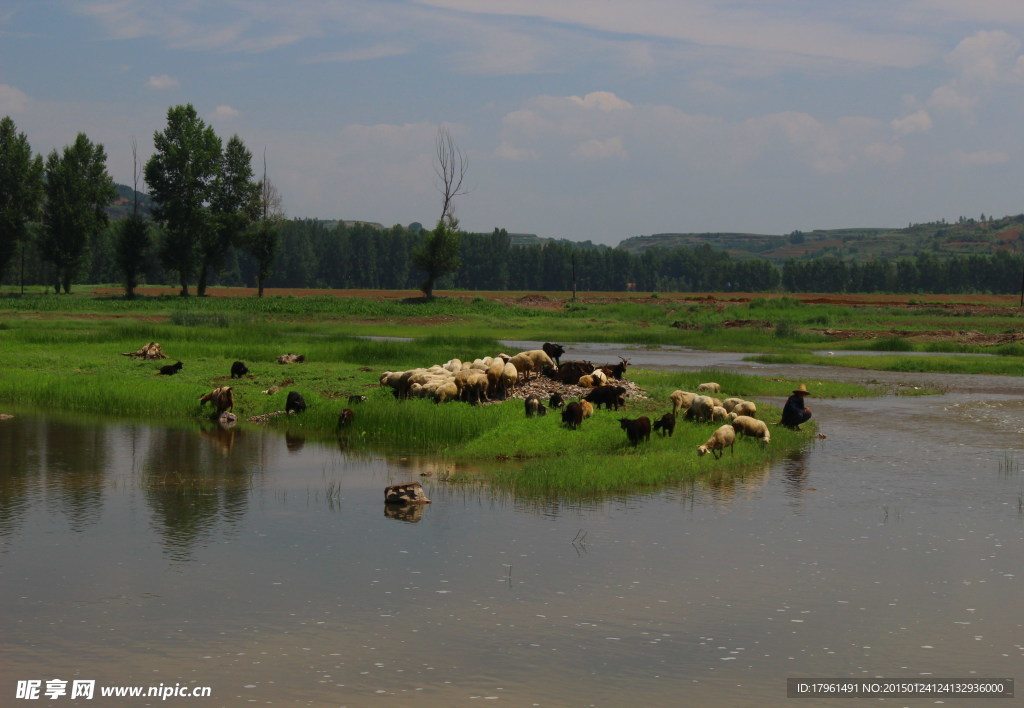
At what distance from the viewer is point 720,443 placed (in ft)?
69.7

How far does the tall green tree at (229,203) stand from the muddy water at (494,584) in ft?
247

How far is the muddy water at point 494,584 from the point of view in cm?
1009

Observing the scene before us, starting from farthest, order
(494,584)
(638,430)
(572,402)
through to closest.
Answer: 1. (572,402)
2. (638,430)
3. (494,584)

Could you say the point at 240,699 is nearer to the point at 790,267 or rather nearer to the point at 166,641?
the point at 166,641

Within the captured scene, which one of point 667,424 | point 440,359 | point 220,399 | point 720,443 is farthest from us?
point 440,359

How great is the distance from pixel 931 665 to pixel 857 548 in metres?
4.37

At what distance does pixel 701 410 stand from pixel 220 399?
13246mm

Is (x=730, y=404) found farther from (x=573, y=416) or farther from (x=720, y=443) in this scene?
(x=573, y=416)

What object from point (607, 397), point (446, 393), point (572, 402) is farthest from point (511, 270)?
point (572, 402)

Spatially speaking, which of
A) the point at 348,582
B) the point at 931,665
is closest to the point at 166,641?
the point at 348,582

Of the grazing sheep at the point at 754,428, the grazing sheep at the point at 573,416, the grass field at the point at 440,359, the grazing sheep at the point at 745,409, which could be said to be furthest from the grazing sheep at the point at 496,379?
the grazing sheep at the point at 754,428

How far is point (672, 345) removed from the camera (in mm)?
61219

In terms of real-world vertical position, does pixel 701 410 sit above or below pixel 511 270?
below

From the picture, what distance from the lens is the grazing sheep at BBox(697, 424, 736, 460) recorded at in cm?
2106
